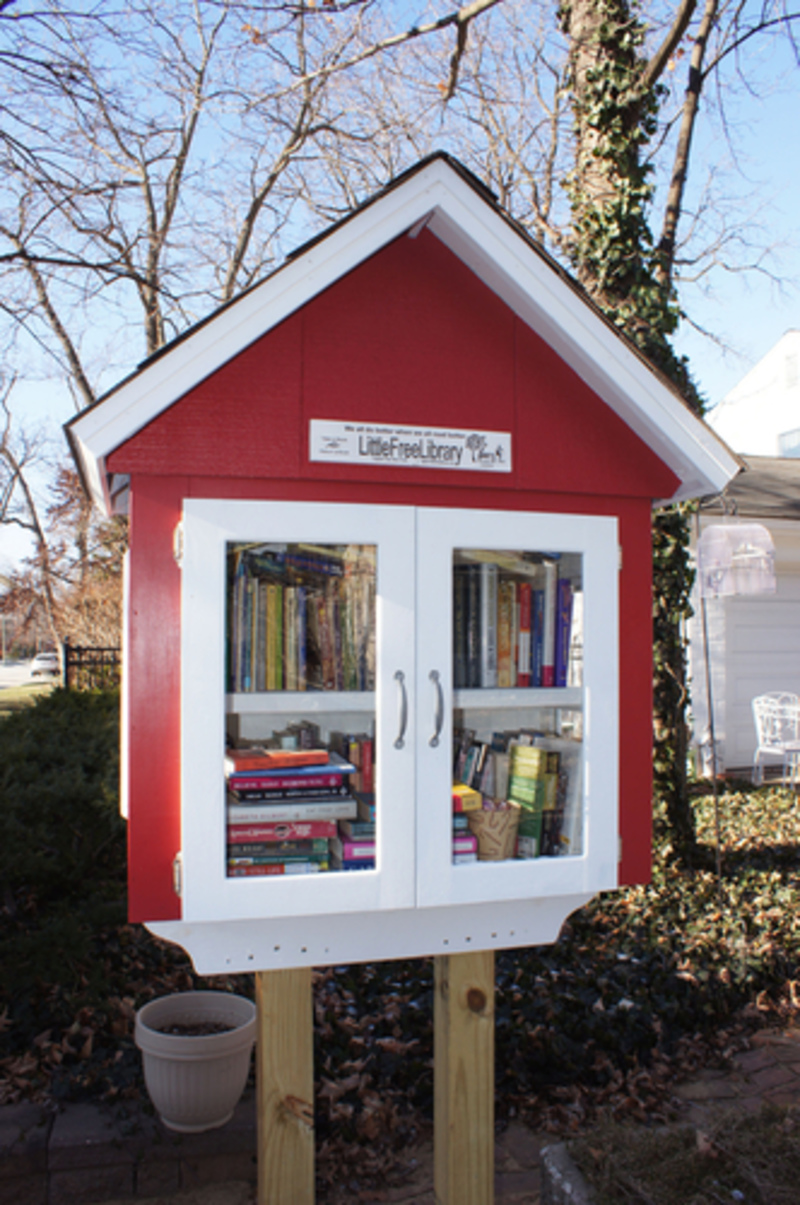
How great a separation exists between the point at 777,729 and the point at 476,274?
7674 mm

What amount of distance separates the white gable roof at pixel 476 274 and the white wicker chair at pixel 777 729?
6.98 m

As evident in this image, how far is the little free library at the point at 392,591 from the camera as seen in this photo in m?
2.16

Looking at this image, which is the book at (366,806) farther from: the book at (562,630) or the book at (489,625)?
the book at (562,630)

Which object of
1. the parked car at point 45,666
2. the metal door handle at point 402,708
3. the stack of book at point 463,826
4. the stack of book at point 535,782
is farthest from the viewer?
the parked car at point 45,666

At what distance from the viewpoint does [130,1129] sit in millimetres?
3088

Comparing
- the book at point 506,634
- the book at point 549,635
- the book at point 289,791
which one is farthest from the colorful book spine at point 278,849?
the book at point 549,635

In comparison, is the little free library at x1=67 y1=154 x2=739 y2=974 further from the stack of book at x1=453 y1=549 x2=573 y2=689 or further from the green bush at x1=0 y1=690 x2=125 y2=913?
the green bush at x1=0 y1=690 x2=125 y2=913

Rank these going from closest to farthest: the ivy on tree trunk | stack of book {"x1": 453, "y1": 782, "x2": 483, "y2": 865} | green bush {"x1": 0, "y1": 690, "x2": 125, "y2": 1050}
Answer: stack of book {"x1": 453, "y1": 782, "x2": 483, "y2": 865} < green bush {"x1": 0, "y1": 690, "x2": 125, "y2": 1050} < the ivy on tree trunk

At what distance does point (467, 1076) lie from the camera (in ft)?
8.38

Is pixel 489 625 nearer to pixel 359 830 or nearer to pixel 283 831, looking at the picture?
pixel 359 830

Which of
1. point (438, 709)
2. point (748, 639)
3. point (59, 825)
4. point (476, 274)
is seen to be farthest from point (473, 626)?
point (748, 639)

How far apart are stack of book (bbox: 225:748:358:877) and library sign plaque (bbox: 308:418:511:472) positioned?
773 millimetres

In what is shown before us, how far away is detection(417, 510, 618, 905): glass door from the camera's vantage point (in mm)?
2281

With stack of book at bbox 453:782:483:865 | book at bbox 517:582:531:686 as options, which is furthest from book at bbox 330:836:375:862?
book at bbox 517:582:531:686
